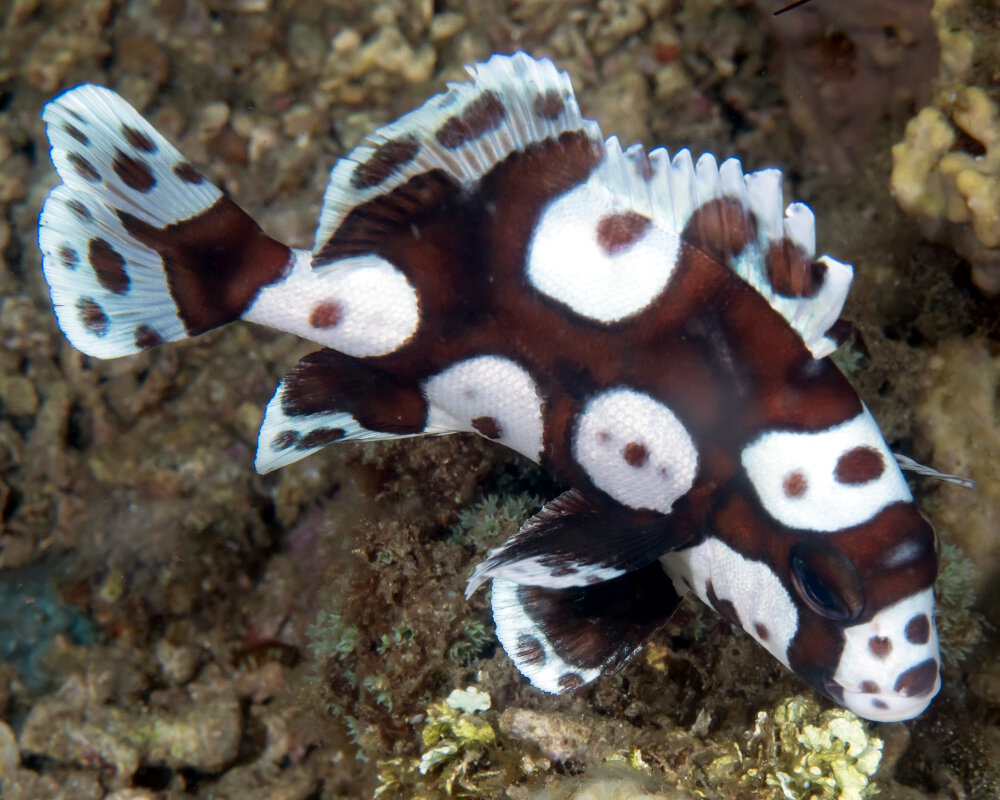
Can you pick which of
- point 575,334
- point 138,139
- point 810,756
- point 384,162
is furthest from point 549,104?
point 810,756

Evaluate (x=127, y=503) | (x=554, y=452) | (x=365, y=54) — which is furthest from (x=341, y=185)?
(x=127, y=503)

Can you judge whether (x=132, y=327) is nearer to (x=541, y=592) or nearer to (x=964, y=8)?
(x=541, y=592)

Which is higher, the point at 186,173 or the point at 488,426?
the point at 186,173

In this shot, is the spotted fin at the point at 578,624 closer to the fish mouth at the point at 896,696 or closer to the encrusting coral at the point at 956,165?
the fish mouth at the point at 896,696

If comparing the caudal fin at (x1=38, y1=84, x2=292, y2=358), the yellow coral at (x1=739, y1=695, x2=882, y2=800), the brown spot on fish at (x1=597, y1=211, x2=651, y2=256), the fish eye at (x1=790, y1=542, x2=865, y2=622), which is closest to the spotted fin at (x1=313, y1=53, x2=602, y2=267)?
the brown spot on fish at (x1=597, y1=211, x2=651, y2=256)

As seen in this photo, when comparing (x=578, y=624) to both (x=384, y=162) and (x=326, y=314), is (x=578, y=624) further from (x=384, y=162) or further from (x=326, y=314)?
(x=384, y=162)

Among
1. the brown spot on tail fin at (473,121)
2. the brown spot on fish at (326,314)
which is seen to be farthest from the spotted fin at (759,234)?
the brown spot on fish at (326,314)
